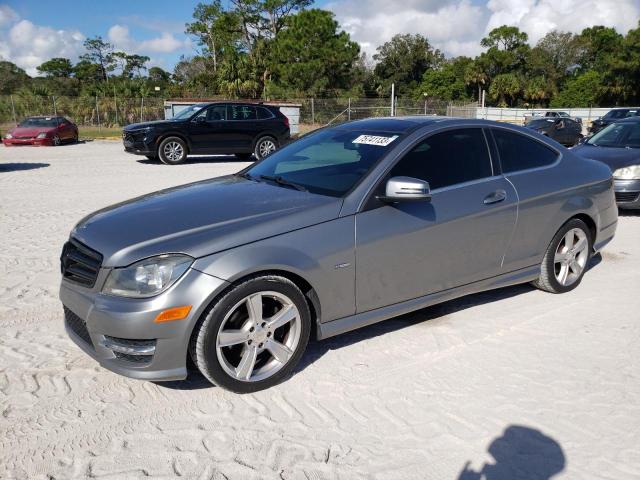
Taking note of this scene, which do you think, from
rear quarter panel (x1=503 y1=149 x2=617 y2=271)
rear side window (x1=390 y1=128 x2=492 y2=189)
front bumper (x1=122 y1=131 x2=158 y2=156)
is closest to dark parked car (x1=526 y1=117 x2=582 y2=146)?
front bumper (x1=122 y1=131 x2=158 y2=156)

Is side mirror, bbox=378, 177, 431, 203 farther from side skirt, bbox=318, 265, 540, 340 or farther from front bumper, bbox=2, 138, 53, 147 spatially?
front bumper, bbox=2, 138, 53, 147

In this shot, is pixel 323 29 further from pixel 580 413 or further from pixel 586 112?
pixel 580 413

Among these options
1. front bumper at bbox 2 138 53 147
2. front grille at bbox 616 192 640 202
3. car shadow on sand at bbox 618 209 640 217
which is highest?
front bumper at bbox 2 138 53 147

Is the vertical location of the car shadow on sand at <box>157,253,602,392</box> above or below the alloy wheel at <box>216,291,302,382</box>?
below

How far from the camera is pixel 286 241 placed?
3.31m

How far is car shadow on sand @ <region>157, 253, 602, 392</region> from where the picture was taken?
351 centimetres

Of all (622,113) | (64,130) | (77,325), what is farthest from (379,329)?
(622,113)

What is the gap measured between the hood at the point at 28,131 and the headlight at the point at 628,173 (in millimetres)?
20977

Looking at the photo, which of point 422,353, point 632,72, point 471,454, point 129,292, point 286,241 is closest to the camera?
point 471,454

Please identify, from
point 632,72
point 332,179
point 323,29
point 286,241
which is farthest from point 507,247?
point 632,72

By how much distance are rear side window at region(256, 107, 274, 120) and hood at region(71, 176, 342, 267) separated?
12.9 metres

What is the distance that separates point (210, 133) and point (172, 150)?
116 centimetres

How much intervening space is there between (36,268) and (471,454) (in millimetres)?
4689

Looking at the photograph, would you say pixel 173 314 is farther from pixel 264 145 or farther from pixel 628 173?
pixel 264 145
